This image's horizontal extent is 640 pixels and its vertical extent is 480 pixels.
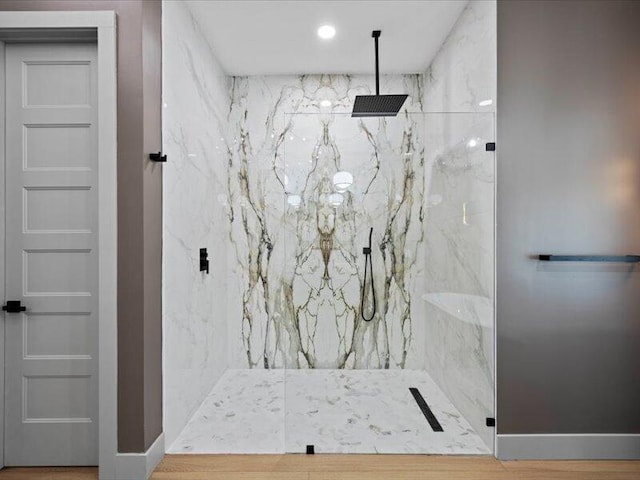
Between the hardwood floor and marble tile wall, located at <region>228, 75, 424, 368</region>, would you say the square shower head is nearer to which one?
marble tile wall, located at <region>228, 75, 424, 368</region>

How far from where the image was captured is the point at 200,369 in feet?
→ 9.46

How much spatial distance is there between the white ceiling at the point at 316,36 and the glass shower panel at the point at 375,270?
0.78 meters

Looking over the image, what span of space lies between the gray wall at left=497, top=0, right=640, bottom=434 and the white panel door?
211cm

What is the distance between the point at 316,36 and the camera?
2965 mm

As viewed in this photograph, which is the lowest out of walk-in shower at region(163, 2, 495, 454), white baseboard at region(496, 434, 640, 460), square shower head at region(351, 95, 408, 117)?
white baseboard at region(496, 434, 640, 460)

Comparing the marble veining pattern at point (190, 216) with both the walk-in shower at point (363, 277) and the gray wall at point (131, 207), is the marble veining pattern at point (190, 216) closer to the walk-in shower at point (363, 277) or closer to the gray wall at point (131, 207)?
the walk-in shower at point (363, 277)

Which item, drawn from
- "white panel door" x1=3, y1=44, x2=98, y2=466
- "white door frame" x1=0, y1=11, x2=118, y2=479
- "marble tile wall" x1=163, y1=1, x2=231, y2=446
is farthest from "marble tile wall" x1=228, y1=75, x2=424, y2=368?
"white panel door" x1=3, y1=44, x2=98, y2=466

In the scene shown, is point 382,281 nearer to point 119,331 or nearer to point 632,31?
point 119,331

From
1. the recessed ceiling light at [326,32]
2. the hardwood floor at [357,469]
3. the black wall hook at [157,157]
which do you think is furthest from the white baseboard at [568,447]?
the recessed ceiling light at [326,32]

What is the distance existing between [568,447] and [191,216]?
2544 millimetres

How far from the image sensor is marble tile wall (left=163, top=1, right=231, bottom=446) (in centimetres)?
234

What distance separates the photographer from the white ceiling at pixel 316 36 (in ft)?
8.53

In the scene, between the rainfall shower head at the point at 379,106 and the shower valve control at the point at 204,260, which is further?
the shower valve control at the point at 204,260

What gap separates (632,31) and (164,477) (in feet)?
10.8
